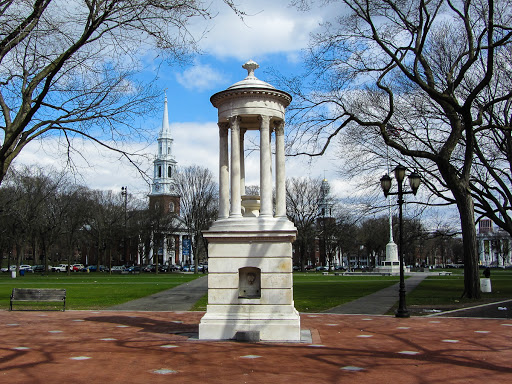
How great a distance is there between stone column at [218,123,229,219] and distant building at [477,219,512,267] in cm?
10081

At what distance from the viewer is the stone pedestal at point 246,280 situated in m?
12.9

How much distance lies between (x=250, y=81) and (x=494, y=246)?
117530 millimetres

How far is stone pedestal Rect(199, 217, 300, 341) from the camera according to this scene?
1285 cm

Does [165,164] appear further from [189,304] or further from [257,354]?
[257,354]

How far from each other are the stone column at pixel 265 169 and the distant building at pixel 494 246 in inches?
3970

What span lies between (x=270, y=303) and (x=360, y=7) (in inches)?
574

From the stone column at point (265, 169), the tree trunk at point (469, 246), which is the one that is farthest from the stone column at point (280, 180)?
the tree trunk at point (469, 246)

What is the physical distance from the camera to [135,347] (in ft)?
38.4

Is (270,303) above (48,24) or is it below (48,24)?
below

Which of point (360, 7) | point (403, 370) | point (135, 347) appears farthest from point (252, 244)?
point (360, 7)

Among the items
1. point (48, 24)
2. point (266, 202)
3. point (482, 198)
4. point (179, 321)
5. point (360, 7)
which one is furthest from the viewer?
point (482, 198)

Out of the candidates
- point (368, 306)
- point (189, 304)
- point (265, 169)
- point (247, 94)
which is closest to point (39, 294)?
point (189, 304)

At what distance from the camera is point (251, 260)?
43.0 ft

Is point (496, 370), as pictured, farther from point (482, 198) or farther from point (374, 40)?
point (482, 198)
